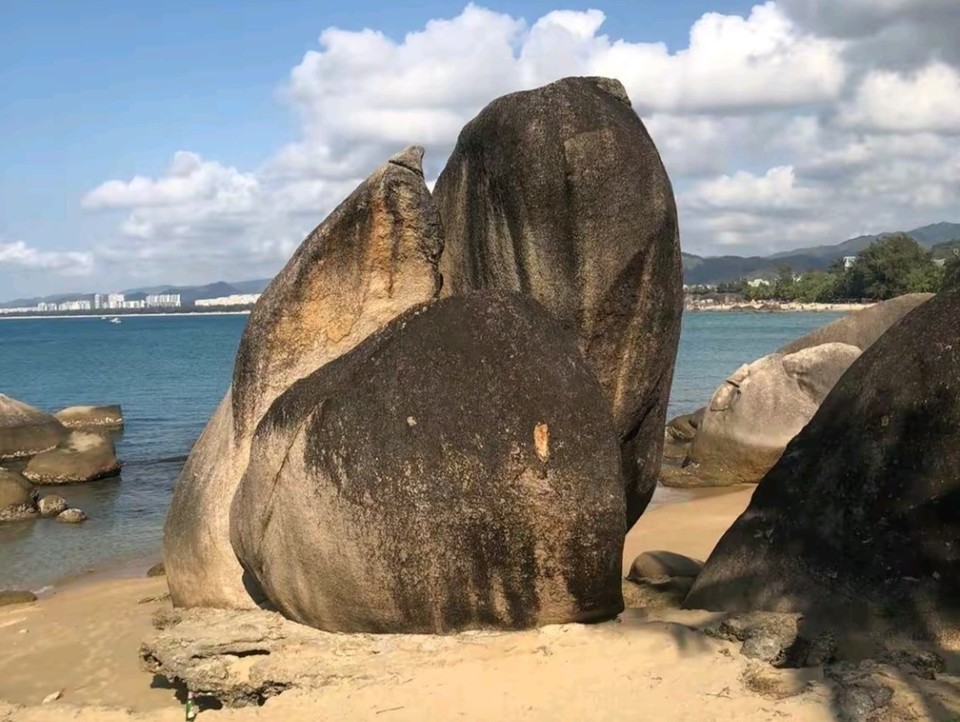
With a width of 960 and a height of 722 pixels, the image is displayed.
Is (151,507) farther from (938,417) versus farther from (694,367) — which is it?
(694,367)

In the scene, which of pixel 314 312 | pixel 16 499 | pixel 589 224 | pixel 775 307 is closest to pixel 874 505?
pixel 589 224

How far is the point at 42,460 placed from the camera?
66.7 feet

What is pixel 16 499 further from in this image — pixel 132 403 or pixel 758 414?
pixel 132 403

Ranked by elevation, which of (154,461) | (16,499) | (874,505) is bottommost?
(154,461)

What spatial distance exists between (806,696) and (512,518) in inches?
74.8

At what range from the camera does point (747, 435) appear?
15.8m

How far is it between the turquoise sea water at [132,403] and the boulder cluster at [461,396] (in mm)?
7108

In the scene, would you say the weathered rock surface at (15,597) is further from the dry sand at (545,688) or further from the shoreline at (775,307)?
the shoreline at (775,307)

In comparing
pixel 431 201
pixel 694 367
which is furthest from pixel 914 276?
pixel 431 201

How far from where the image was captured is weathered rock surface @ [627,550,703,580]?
889cm

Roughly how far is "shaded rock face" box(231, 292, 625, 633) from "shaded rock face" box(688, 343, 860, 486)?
32.3ft

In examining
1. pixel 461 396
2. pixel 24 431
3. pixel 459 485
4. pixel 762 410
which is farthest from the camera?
pixel 24 431

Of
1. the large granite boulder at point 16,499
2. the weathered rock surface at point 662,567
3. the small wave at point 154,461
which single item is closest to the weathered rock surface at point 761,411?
the weathered rock surface at point 662,567

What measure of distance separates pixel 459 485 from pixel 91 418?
25633 mm
